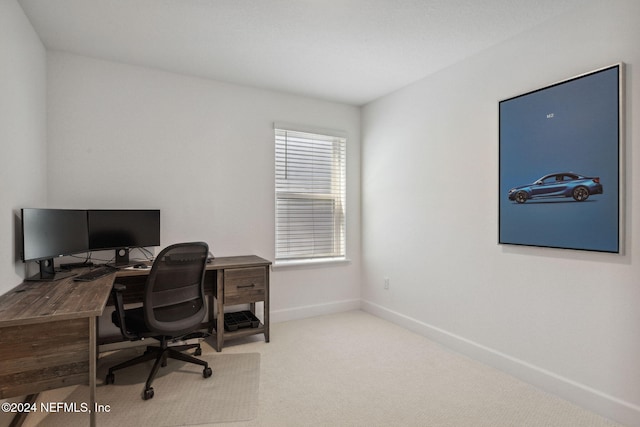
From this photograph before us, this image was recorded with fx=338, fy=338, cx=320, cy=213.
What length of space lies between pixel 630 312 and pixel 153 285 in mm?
2983

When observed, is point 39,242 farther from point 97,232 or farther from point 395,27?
point 395,27

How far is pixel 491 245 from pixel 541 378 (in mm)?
1001

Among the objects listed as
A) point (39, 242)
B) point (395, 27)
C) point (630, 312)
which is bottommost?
point (630, 312)

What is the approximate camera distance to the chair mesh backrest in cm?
229

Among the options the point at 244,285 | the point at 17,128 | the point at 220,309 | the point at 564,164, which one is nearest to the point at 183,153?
the point at 17,128

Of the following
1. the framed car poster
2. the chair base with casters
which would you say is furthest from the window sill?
the framed car poster

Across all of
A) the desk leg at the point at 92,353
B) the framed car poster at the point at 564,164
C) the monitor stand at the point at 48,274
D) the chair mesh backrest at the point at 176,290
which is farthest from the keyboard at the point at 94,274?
the framed car poster at the point at 564,164

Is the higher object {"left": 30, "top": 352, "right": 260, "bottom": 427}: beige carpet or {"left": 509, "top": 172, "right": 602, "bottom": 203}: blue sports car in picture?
{"left": 509, "top": 172, "right": 602, "bottom": 203}: blue sports car in picture

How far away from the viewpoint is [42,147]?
2729mm

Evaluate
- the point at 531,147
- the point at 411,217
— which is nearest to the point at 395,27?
the point at 531,147

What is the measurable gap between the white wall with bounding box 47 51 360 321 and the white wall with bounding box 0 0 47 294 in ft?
0.85

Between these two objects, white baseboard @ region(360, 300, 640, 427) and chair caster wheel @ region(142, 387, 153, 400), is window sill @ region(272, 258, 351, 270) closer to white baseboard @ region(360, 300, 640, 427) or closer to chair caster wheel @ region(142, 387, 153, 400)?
white baseboard @ region(360, 300, 640, 427)

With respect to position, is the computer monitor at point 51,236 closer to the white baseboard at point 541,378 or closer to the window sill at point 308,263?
the window sill at point 308,263

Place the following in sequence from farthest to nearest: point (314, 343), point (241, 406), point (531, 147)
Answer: point (314, 343)
point (531, 147)
point (241, 406)
